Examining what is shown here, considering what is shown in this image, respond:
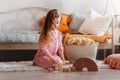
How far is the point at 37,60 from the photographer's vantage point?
10.5ft

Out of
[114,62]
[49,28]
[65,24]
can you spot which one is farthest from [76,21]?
[114,62]

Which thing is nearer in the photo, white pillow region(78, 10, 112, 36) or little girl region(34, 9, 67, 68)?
little girl region(34, 9, 67, 68)

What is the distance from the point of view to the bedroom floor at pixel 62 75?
8.09 feet

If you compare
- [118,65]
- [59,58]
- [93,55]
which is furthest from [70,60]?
[118,65]

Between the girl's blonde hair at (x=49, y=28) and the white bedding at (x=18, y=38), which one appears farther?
the white bedding at (x=18, y=38)

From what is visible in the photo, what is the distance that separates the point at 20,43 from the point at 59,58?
0.68 meters

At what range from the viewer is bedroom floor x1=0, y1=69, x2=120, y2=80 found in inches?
97.0

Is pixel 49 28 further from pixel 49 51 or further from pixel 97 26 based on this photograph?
pixel 97 26

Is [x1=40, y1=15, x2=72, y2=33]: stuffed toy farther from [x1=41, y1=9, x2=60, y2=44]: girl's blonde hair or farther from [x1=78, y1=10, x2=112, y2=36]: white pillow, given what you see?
[x1=41, y1=9, x2=60, y2=44]: girl's blonde hair

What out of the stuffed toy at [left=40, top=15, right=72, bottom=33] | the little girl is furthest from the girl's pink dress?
the stuffed toy at [left=40, top=15, right=72, bottom=33]

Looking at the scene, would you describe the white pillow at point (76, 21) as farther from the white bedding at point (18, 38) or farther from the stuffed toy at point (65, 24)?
the white bedding at point (18, 38)

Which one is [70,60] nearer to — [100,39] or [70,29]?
[100,39]

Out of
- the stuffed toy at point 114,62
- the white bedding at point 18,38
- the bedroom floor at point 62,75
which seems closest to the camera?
the bedroom floor at point 62,75

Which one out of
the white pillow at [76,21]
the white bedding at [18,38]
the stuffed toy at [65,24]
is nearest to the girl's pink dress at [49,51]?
the white bedding at [18,38]
